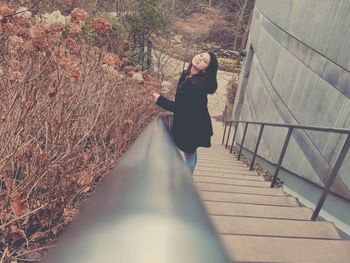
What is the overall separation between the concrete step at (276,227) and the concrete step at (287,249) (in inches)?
6.6

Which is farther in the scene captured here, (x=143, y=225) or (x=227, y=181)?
(x=227, y=181)

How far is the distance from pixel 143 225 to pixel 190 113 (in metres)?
2.76

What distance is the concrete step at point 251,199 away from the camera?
3.37 m

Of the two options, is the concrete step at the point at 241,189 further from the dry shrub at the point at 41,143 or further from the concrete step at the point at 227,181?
the dry shrub at the point at 41,143

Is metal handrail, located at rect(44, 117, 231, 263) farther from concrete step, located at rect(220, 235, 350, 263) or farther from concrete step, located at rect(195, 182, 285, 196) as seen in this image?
concrete step, located at rect(195, 182, 285, 196)

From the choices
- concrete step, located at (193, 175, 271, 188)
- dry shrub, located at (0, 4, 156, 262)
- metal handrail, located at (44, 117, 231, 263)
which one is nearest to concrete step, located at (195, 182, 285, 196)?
concrete step, located at (193, 175, 271, 188)

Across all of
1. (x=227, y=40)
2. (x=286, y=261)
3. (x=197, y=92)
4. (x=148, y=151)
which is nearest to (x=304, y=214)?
(x=286, y=261)

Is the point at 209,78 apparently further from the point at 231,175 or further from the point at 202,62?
the point at 231,175

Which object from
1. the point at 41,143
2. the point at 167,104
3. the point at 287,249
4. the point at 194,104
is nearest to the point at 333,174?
the point at 287,249

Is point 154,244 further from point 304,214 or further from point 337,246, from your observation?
point 304,214

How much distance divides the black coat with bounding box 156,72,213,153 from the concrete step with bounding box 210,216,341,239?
923 millimetres

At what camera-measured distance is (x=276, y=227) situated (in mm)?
2486

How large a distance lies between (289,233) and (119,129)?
71.7 inches

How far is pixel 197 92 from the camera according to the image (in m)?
3.05
